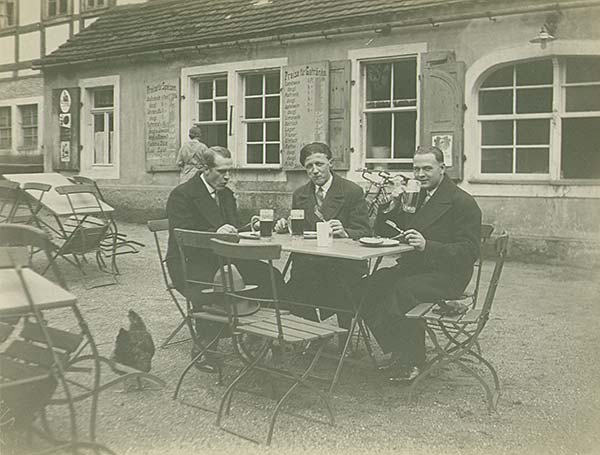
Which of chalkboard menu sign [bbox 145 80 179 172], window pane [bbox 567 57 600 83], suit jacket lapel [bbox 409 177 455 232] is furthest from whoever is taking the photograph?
chalkboard menu sign [bbox 145 80 179 172]

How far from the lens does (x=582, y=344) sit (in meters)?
4.87

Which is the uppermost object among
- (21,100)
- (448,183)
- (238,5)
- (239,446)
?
(238,5)

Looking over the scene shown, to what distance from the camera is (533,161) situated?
877cm

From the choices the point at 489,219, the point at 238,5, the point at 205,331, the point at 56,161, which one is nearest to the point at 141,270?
the point at 205,331

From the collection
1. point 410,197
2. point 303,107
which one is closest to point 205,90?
point 303,107

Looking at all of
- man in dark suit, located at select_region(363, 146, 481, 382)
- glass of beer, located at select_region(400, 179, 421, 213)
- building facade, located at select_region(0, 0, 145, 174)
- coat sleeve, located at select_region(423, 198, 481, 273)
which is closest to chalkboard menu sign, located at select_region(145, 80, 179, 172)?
building facade, located at select_region(0, 0, 145, 174)

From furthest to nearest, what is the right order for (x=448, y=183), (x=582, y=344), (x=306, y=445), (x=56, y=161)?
(x=56, y=161)
(x=582, y=344)
(x=448, y=183)
(x=306, y=445)

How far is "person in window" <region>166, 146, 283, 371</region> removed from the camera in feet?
13.8

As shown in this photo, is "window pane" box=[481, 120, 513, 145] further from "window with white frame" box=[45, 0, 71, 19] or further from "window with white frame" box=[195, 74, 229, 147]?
"window with white frame" box=[45, 0, 71, 19]

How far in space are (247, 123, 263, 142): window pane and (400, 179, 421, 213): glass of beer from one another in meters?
6.89

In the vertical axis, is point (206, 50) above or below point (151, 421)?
above

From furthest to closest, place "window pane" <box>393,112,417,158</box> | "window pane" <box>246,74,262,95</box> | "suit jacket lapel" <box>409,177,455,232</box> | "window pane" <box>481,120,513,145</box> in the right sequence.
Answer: "window pane" <box>246,74,262,95</box>, "window pane" <box>393,112,417,158</box>, "window pane" <box>481,120,513,145</box>, "suit jacket lapel" <box>409,177,455,232</box>

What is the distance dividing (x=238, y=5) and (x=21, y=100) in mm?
3958

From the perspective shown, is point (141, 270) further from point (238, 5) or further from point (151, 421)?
point (238, 5)
